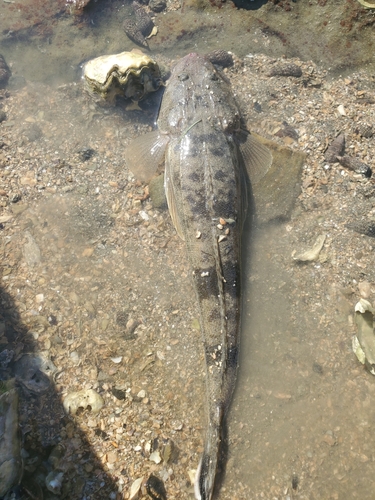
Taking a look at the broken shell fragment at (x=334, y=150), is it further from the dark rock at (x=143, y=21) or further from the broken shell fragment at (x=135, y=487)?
the broken shell fragment at (x=135, y=487)

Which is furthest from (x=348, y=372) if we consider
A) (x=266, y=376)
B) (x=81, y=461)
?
(x=81, y=461)

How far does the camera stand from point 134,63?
4.70 m

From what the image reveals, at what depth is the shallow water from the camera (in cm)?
354

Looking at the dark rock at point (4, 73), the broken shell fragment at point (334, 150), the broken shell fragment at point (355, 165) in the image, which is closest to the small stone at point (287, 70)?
the broken shell fragment at point (334, 150)

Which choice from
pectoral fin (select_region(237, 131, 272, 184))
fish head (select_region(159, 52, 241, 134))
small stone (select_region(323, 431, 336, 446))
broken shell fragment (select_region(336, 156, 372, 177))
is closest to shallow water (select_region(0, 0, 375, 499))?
small stone (select_region(323, 431, 336, 446))

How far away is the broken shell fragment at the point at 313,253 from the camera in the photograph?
4.31 metres

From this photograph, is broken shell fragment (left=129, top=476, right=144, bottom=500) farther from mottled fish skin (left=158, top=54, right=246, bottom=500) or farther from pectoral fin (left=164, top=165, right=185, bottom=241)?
pectoral fin (left=164, top=165, right=185, bottom=241)

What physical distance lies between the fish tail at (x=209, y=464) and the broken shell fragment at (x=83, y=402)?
1.11 m

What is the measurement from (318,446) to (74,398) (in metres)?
2.44

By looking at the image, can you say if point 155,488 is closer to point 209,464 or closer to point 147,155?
point 209,464

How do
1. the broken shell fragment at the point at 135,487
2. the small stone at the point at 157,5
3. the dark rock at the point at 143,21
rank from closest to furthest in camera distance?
the broken shell fragment at the point at 135,487
the dark rock at the point at 143,21
the small stone at the point at 157,5

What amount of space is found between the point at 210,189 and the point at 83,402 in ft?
8.64

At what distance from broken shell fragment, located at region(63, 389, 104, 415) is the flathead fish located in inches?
43.8

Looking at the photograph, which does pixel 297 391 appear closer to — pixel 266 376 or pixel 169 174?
pixel 266 376
